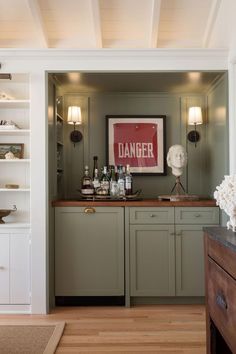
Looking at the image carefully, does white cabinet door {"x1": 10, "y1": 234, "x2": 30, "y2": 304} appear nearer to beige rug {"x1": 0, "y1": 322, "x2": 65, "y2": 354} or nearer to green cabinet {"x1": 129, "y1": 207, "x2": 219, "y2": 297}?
beige rug {"x1": 0, "y1": 322, "x2": 65, "y2": 354}

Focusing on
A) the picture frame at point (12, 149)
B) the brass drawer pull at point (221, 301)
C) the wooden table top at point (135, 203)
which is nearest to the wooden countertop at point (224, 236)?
the brass drawer pull at point (221, 301)

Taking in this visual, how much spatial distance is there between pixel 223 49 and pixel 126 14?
93 cm

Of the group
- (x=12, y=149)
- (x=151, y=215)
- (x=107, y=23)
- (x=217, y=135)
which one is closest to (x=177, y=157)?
(x=217, y=135)

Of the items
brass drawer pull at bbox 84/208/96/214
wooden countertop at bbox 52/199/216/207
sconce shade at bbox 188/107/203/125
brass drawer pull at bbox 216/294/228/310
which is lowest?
brass drawer pull at bbox 216/294/228/310

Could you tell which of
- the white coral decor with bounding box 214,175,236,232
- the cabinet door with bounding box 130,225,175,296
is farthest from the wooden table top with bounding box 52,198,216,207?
the white coral decor with bounding box 214,175,236,232

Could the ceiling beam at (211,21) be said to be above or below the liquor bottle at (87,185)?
above

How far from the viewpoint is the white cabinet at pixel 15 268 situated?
330 cm

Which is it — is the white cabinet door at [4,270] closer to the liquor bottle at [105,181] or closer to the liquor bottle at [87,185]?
the liquor bottle at [87,185]

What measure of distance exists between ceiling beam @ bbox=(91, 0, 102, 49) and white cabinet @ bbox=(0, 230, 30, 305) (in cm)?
189

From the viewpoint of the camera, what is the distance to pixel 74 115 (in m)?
3.88

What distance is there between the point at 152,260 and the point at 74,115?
1745 mm

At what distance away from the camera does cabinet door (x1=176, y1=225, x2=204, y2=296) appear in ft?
11.2

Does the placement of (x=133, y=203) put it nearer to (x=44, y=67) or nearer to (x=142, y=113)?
(x=142, y=113)

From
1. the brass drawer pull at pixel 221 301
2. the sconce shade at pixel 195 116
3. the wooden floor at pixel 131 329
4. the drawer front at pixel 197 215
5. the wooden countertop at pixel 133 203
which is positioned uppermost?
the sconce shade at pixel 195 116
